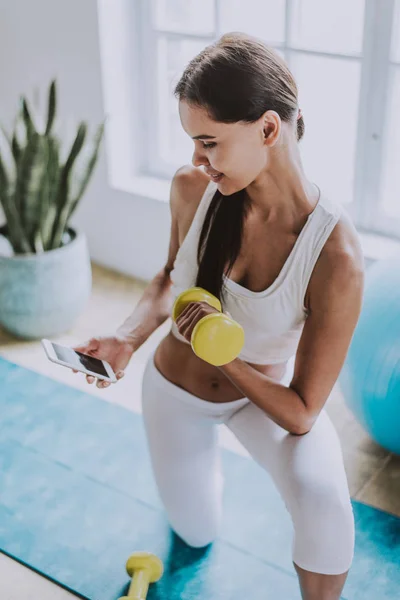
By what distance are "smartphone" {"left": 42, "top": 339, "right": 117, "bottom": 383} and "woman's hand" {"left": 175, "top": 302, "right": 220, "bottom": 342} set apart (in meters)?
0.24

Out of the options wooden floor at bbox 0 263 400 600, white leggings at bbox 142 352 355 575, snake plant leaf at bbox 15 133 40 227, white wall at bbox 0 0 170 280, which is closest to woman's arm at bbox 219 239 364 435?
white leggings at bbox 142 352 355 575

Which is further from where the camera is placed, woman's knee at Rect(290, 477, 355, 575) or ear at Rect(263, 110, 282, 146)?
woman's knee at Rect(290, 477, 355, 575)

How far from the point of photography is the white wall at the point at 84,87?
3.40 m

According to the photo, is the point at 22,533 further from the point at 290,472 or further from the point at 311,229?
the point at 311,229

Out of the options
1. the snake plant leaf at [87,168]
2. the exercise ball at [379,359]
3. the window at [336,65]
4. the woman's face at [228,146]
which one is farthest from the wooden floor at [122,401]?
the woman's face at [228,146]

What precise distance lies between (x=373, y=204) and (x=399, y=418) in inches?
39.5

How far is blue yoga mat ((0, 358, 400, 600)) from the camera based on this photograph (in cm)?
212

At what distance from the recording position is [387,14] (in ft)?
8.71

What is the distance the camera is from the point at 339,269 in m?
1.65

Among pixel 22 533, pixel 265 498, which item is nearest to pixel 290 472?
pixel 265 498

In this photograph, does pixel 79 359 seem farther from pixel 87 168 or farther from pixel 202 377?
pixel 87 168

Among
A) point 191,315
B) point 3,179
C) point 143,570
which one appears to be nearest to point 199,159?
point 191,315

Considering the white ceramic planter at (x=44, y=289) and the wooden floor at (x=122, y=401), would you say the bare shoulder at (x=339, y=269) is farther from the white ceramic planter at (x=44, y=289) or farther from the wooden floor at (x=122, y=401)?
the white ceramic planter at (x=44, y=289)

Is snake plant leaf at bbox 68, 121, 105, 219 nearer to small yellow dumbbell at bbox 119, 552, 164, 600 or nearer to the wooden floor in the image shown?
the wooden floor
